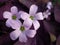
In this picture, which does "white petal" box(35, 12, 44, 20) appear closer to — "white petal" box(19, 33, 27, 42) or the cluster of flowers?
the cluster of flowers

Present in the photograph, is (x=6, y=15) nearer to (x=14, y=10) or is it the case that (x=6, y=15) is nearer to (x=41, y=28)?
(x=14, y=10)

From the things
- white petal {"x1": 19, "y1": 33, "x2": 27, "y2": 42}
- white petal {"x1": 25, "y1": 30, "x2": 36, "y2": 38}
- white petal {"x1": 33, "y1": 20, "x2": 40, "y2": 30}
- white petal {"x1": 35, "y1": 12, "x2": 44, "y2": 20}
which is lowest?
white petal {"x1": 19, "y1": 33, "x2": 27, "y2": 42}

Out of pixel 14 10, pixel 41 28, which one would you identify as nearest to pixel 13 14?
pixel 14 10

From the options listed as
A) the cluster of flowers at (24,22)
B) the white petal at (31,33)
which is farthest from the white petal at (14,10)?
the white petal at (31,33)

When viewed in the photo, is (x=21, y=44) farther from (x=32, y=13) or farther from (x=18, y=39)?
(x=32, y=13)

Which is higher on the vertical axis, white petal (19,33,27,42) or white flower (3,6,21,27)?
white flower (3,6,21,27)

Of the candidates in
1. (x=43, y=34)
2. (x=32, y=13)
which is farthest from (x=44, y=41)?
(x=32, y=13)

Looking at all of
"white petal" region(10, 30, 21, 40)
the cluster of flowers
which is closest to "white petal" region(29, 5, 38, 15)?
the cluster of flowers

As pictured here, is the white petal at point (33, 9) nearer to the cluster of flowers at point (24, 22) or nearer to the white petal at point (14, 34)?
the cluster of flowers at point (24, 22)
